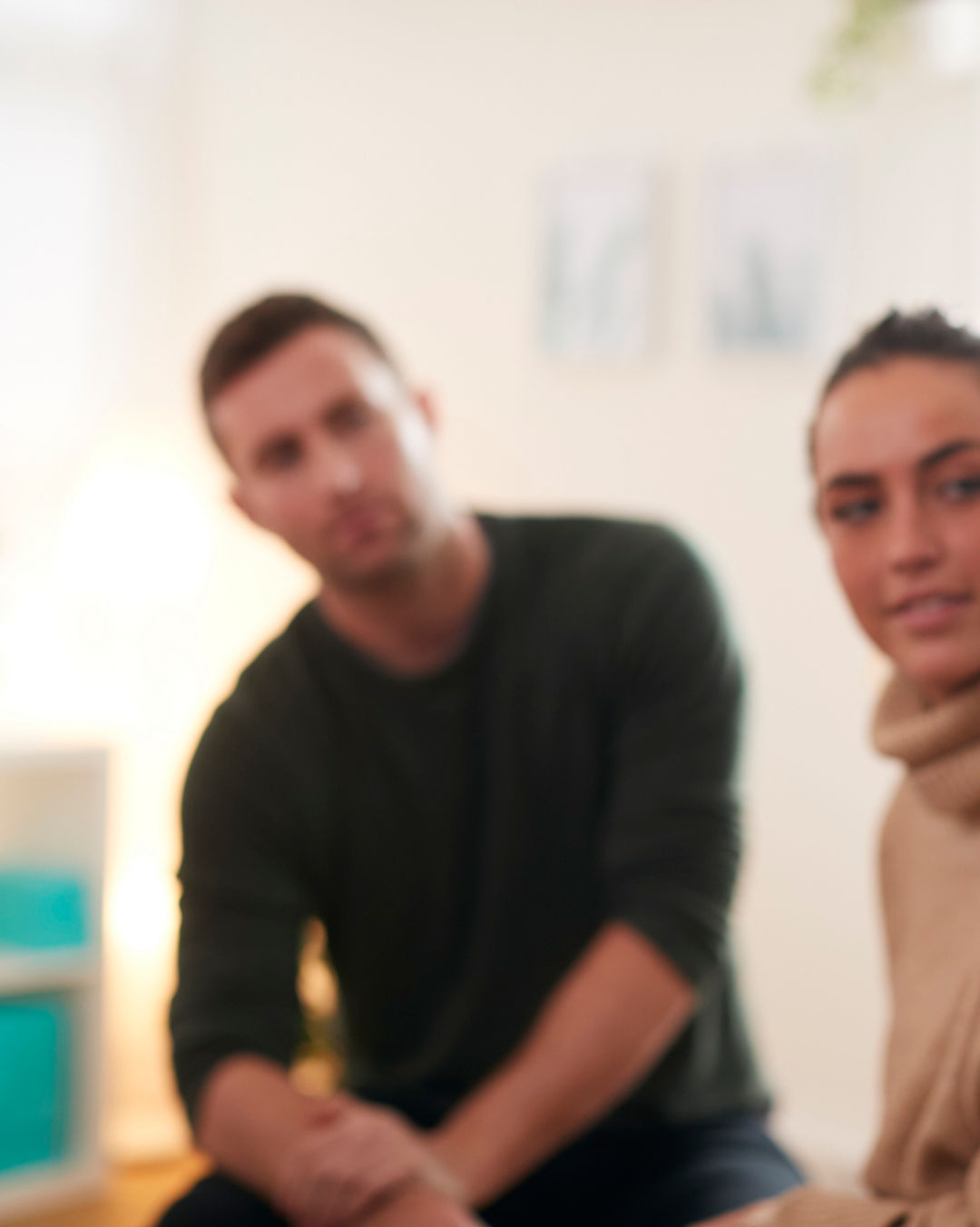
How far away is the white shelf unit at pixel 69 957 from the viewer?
94.8 inches

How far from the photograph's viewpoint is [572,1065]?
48.7 inches

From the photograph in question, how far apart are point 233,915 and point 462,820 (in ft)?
0.81

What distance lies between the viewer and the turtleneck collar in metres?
0.90

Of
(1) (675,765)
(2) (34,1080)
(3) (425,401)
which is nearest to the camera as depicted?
(1) (675,765)

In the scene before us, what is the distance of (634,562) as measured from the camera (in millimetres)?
1466

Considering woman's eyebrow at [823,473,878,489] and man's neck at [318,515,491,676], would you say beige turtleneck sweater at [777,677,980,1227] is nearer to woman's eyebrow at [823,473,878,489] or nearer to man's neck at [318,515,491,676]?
woman's eyebrow at [823,473,878,489]

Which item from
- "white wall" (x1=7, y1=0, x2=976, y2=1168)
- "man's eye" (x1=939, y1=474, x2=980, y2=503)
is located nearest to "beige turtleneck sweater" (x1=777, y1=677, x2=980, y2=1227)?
"man's eye" (x1=939, y1=474, x2=980, y2=503)

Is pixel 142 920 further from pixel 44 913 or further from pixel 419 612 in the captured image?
pixel 419 612

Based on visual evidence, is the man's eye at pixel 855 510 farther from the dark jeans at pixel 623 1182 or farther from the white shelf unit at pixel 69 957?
the white shelf unit at pixel 69 957

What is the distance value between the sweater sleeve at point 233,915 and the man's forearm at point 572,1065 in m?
0.22

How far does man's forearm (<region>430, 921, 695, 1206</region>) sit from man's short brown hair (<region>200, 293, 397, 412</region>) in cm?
68

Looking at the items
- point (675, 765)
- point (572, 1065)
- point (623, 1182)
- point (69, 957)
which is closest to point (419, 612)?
point (675, 765)

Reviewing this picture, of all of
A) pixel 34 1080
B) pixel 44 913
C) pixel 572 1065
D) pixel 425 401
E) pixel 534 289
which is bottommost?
pixel 34 1080

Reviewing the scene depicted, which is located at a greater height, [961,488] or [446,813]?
[961,488]
